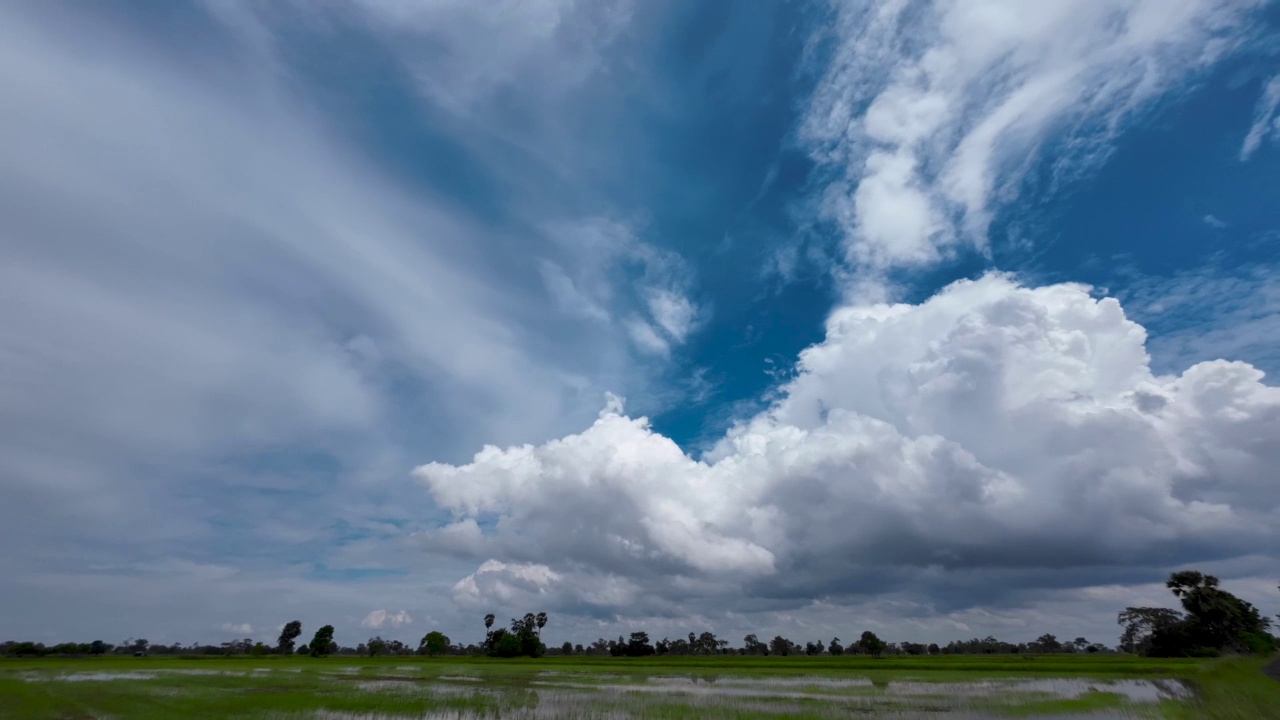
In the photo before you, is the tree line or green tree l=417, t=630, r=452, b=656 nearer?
the tree line

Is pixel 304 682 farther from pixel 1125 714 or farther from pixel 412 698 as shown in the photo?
pixel 1125 714

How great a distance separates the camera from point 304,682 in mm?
41625

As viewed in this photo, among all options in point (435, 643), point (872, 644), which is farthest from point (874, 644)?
point (435, 643)

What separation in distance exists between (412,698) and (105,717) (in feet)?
41.8

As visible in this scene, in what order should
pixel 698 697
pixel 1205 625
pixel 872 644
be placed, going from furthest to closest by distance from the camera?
pixel 872 644 → pixel 1205 625 → pixel 698 697

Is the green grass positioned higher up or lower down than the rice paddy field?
higher up

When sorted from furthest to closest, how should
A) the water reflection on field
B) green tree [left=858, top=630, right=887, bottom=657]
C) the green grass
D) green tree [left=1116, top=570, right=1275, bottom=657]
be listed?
green tree [left=858, top=630, right=887, bottom=657] < green tree [left=1116, top=570, right=1275, bottom=657] < the water reflection on field < the green grass

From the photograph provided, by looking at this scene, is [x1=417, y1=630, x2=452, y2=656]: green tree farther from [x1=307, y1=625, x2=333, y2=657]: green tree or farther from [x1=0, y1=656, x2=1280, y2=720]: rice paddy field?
[x1=0, y1=656, x2=1280, y2=720]: rice paddy field

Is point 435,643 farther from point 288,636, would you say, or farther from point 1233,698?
point 1233,698

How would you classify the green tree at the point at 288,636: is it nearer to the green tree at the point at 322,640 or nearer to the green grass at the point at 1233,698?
the green tree at the point at 322,640

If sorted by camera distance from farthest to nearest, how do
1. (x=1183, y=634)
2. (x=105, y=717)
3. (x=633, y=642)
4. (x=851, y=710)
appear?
(x=633, y=642) → (x=1183, y=634) → (x=851, y=710) → (x=105, y=717)

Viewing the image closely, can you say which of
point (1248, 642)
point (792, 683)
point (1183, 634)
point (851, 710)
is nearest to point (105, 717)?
point (851, 710)

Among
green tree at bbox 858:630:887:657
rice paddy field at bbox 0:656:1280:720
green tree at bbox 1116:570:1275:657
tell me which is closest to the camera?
rice paddy field at bbox 0:656:1280:720

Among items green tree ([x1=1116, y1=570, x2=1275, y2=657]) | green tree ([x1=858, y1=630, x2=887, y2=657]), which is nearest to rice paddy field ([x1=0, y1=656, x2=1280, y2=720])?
green tree ([x1=1116, y1=570, x2=1275, y2=657])
